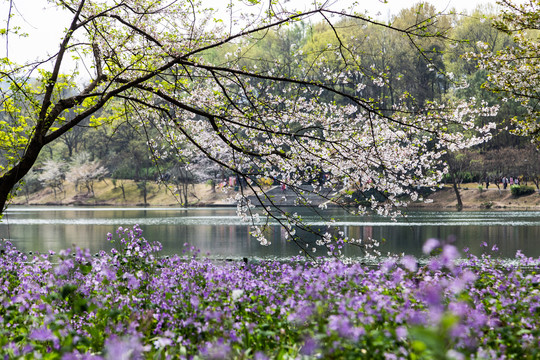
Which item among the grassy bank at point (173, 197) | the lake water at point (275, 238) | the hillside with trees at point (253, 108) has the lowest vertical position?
the lake water at point (275, 238)

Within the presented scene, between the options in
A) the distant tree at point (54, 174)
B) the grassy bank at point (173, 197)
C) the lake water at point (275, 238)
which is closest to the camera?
the lake water at point (275, 238)

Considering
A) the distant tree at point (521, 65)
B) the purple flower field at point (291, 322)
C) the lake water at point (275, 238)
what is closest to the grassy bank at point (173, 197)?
the lake water at point (275, 238)

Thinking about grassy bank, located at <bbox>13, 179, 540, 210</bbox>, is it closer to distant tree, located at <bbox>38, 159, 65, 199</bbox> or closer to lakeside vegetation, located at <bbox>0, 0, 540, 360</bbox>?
distant tree, located at <bbox>38, 159, 65, 199</bbox>

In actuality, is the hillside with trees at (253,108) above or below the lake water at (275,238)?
above

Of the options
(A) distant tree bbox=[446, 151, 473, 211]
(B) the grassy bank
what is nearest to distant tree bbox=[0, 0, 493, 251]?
(B) the grassy bank

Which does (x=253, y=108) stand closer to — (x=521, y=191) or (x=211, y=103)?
(x=211, y=103)

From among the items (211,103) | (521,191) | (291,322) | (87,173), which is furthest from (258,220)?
(87,173)

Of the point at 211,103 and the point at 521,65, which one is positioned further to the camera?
the point at 521,65

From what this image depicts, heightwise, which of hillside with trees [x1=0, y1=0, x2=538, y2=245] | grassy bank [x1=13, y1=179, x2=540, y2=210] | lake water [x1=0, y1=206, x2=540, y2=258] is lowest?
lake water [x1=0, y1=206, x2=540, y2=258]

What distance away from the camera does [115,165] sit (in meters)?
72.4

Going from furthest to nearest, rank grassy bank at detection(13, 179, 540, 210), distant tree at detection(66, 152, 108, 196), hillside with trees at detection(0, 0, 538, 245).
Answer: distant tree at detection(66, 152, 108, 196), grassy bank at detection(13, 179, 540, 210), hillside with trees at detection(0, 0, 538, 245)

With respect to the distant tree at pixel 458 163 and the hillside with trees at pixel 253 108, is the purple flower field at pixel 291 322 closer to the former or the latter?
the hillside with trees at pixel 253 108

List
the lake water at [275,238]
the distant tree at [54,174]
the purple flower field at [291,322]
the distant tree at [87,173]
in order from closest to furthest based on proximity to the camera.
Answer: the purple flower field at [291,322], the lake water at [275,238], the distant tree at [87,173], the distant tree at [54,174]

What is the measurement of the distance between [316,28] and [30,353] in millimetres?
68002
